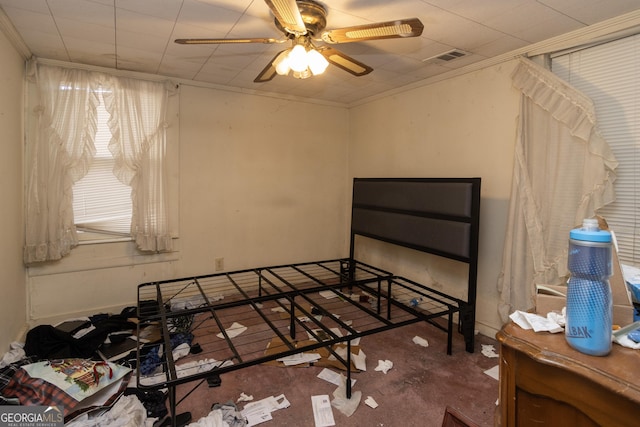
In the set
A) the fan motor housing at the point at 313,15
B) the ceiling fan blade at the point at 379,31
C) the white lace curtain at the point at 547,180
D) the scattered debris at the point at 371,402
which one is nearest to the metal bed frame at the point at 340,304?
the scattered debris at the point at 371,402

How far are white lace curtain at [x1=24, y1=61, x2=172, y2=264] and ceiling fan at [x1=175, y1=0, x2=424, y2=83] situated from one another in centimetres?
160

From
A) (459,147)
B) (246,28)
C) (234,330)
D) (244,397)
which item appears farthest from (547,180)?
(234,330)

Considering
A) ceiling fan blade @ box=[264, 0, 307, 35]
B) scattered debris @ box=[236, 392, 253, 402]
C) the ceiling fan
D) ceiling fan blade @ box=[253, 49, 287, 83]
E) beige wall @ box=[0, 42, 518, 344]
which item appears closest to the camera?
ceiling fan blade @ box=[264, 0, 307, 35]

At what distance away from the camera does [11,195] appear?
229 centimetres

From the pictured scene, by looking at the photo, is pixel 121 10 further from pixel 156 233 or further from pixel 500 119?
pixel 500 119

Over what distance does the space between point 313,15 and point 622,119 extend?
2.00m

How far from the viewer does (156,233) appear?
10.3ft

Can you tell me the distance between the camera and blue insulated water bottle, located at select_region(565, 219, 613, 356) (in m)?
0.70

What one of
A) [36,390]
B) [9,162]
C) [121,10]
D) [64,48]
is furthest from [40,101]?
[36,390]

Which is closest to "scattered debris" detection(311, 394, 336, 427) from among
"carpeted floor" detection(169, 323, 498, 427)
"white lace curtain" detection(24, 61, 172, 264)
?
"carpeted floor" detection(169, 323, 498, 427)

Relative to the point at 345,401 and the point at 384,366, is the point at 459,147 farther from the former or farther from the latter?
the point at 345,401

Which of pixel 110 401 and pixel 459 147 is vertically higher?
pixel 459 147

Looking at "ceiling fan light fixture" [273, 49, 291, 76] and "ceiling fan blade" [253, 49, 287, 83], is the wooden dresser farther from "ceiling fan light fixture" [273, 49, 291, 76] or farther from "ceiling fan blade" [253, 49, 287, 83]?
"ceiling fan blade" [253, 49, 287, 83]

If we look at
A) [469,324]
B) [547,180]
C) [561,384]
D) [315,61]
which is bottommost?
[469,324]
